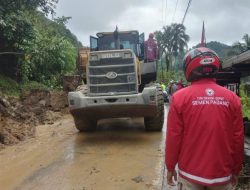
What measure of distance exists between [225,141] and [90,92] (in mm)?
7500

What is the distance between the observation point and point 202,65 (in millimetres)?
3523

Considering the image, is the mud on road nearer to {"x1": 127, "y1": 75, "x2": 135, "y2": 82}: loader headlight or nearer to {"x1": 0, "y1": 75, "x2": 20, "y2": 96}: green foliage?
{"x1": 127, "y1": 75, "x2": 135, "y2": 82}: loader headlight

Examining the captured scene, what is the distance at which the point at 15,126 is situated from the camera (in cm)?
1189

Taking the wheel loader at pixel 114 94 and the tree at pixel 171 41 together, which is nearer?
the wheel loader at pixel 114 94

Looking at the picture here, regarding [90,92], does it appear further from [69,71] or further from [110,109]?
[69,71]

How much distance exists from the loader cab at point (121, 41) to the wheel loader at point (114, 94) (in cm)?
81

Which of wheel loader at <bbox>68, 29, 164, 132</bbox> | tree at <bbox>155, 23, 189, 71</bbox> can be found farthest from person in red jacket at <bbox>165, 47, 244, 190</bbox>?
tree at <bbox>155, 23, 189, 71</bbox>

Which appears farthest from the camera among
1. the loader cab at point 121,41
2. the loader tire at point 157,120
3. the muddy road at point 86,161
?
the loader cab at point 121,41

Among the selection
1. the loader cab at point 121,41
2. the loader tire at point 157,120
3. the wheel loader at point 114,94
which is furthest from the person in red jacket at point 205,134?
the loader cab at point 121,41

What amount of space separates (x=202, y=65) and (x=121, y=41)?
9.02 m

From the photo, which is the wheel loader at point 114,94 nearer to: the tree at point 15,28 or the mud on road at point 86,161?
the mud on road at point 86,161

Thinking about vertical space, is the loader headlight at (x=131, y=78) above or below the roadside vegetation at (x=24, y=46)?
below

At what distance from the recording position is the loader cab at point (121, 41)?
40.4 feet

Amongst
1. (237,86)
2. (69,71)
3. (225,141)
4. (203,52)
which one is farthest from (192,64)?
(69,71)
